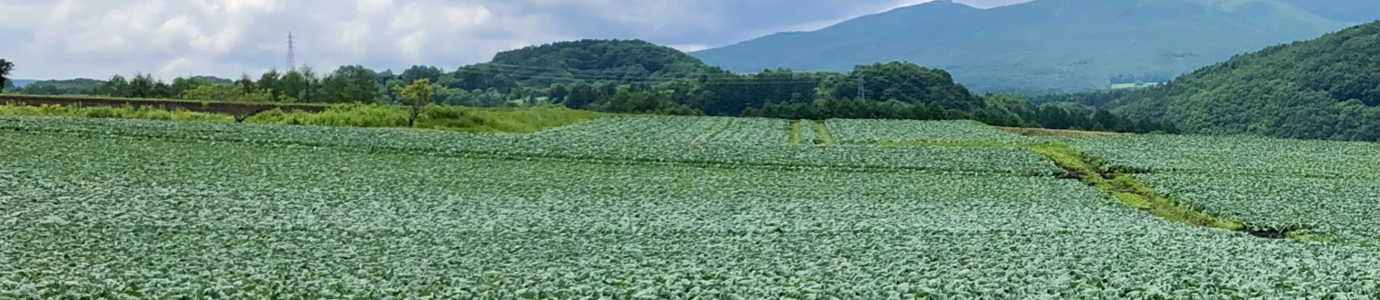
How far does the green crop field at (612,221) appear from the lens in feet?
43.6

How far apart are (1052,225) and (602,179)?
10.2 metres

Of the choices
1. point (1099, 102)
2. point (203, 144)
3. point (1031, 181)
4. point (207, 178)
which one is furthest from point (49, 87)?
point (1099, 102)

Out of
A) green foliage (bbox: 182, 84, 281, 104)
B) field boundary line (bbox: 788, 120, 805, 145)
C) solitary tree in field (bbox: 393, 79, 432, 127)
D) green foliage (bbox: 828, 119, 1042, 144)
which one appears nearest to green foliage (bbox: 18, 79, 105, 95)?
green foliage (bbox: 182, 84, 281, 104)

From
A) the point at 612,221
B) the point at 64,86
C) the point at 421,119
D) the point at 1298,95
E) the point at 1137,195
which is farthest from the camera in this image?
the point at 64,86

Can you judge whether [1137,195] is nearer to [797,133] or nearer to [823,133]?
[823,133]

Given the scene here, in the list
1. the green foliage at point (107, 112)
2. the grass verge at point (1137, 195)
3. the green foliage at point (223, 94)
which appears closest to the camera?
the grass verge at point (1137, 195)

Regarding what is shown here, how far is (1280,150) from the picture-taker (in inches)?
1613

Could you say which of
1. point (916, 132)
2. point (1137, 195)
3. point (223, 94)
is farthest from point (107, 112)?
point (1137, 195)

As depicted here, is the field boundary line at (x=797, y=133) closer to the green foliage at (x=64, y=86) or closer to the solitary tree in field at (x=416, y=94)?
the solitary tree in field at (x=416, y=94)

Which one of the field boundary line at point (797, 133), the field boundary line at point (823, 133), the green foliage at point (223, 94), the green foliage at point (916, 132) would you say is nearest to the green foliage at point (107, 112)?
the green foliage at point (223, 94)

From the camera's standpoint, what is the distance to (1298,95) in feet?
239

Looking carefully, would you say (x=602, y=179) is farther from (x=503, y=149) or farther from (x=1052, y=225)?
(x=1052, y=225)

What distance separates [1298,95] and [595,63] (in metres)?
80.4

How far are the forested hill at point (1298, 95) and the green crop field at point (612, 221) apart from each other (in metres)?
35.8
